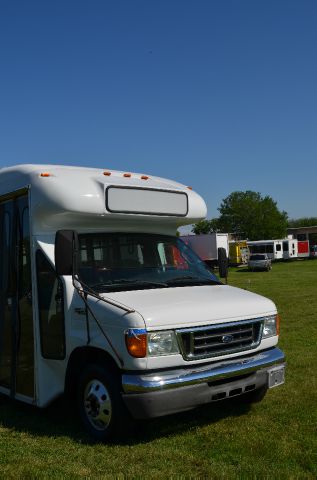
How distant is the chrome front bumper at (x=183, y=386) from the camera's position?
4688 mm

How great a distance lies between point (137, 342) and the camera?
4.71m

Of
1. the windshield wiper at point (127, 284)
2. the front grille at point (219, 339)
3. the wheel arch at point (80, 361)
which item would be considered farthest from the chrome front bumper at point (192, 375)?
the windshield wiper at point (127, 284)

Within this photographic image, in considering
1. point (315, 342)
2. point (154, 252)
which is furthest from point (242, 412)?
point (315, 342)

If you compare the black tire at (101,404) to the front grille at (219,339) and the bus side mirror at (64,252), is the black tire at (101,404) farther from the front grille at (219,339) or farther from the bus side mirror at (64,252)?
the bus side mirror at (64,252)

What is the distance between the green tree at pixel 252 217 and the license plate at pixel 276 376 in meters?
104

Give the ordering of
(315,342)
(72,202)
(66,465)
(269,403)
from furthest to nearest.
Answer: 1. (315,342)
2. (269,403)
3. (72,202)
4. (66,465)

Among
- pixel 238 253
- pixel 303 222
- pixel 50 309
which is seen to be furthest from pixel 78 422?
pixel 303 222

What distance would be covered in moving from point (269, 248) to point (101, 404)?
56.0 metres

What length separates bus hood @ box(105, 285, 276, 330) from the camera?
15.9ft

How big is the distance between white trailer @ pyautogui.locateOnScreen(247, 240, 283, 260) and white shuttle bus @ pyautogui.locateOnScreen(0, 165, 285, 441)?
5384 centimetres

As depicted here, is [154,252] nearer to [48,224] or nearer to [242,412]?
[48,224]

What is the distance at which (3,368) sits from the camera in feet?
21.0

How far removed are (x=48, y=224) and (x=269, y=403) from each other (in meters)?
3.22

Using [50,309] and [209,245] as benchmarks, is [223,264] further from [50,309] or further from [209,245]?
[209,245]
